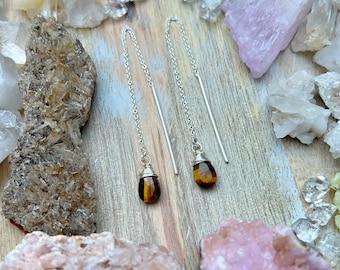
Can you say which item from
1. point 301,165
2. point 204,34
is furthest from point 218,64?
point 301,165

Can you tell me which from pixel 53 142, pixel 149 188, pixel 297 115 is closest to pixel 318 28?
pixel 297 115

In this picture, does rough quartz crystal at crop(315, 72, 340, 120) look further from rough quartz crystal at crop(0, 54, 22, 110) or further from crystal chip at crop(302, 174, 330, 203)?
rough quartz crystal at crop(0, 54, 22, 110)

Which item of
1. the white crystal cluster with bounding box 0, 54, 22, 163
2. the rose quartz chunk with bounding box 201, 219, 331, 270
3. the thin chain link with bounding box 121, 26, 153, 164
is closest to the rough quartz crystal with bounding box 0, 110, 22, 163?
the white crystal cluster with bounding box 0, 54, 22, 163

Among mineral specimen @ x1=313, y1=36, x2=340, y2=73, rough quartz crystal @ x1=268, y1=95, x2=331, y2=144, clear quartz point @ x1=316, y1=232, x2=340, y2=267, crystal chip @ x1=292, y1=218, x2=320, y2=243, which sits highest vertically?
mineral specimen @ x1=313, y1=36, x2=340, y2=73

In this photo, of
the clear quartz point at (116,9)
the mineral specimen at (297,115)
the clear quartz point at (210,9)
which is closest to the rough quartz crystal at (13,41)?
the clear quartz point at (116,9)

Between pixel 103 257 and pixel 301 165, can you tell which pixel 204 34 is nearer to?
pixel 301 165

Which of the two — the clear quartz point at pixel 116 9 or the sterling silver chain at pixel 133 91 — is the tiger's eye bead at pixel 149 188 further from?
the clear quartz point at pixel 116 9

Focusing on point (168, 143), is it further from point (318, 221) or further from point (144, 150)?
point (318, 221)
